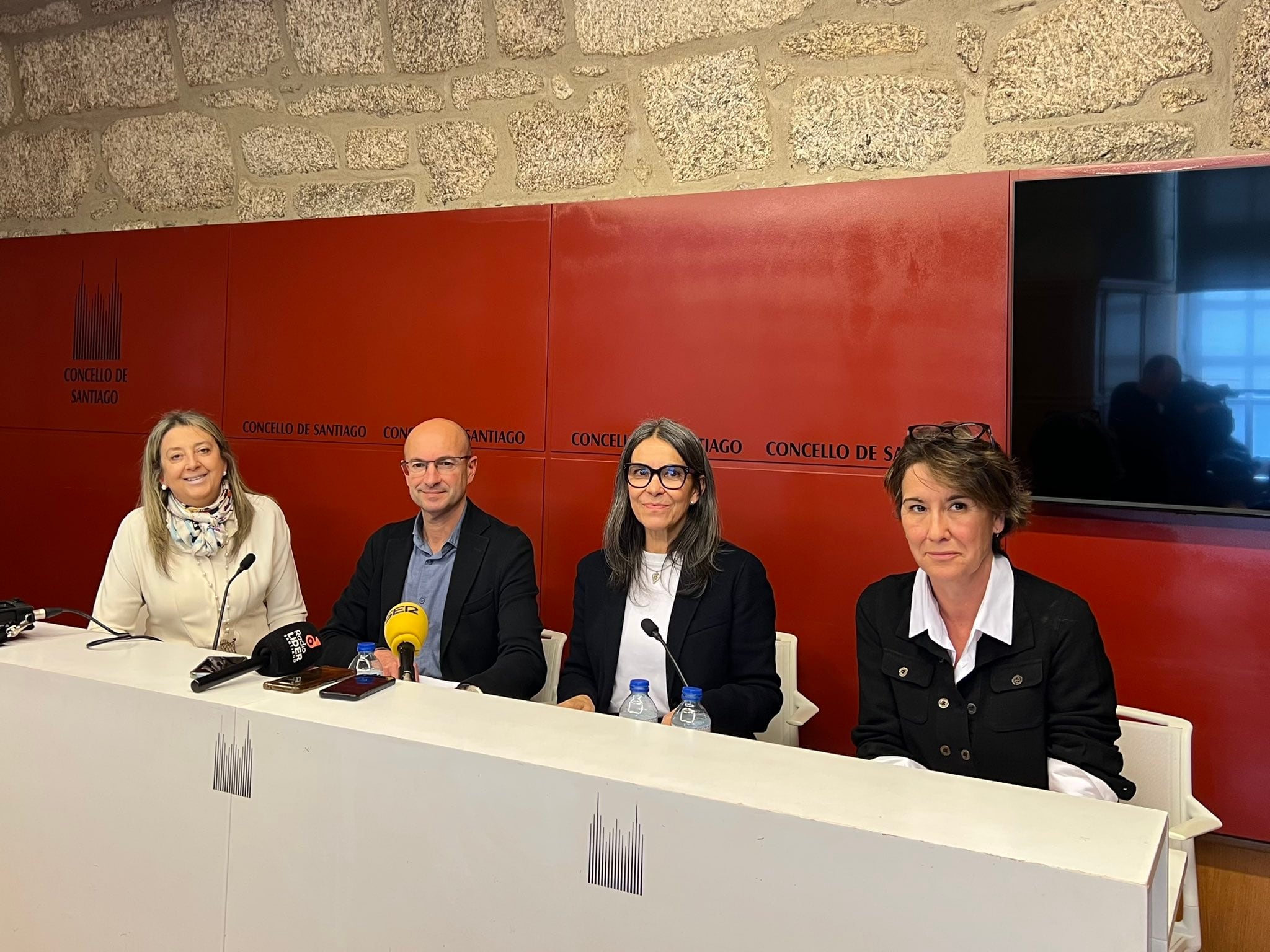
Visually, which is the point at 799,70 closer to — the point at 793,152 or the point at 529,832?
the point at 793,152

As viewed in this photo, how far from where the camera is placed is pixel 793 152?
9.52 ft

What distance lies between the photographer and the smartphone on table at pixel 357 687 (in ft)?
4.40

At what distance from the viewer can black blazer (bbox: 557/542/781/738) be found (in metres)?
2.31

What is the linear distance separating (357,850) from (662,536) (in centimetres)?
137

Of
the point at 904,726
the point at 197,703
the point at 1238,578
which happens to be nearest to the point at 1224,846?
the point at 1238,578

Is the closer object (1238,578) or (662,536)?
(1238,578)

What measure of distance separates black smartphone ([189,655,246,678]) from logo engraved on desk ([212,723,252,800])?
0.12 metres

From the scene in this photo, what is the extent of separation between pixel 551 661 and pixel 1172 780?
1.44 metres

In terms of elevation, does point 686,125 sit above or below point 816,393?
above

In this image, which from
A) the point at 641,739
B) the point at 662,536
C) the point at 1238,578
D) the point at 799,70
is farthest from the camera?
the point at 799,70

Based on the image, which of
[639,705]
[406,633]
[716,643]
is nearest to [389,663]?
[406,633]

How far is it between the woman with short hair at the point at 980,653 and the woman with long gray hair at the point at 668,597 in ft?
1.52

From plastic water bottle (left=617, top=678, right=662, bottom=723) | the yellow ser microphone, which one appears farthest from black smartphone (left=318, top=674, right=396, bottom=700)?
plastic water bottle (left=617, top=678, right=662, bottom=723)

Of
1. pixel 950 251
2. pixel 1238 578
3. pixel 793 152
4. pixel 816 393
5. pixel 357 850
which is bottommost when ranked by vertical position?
pixel 357 850
